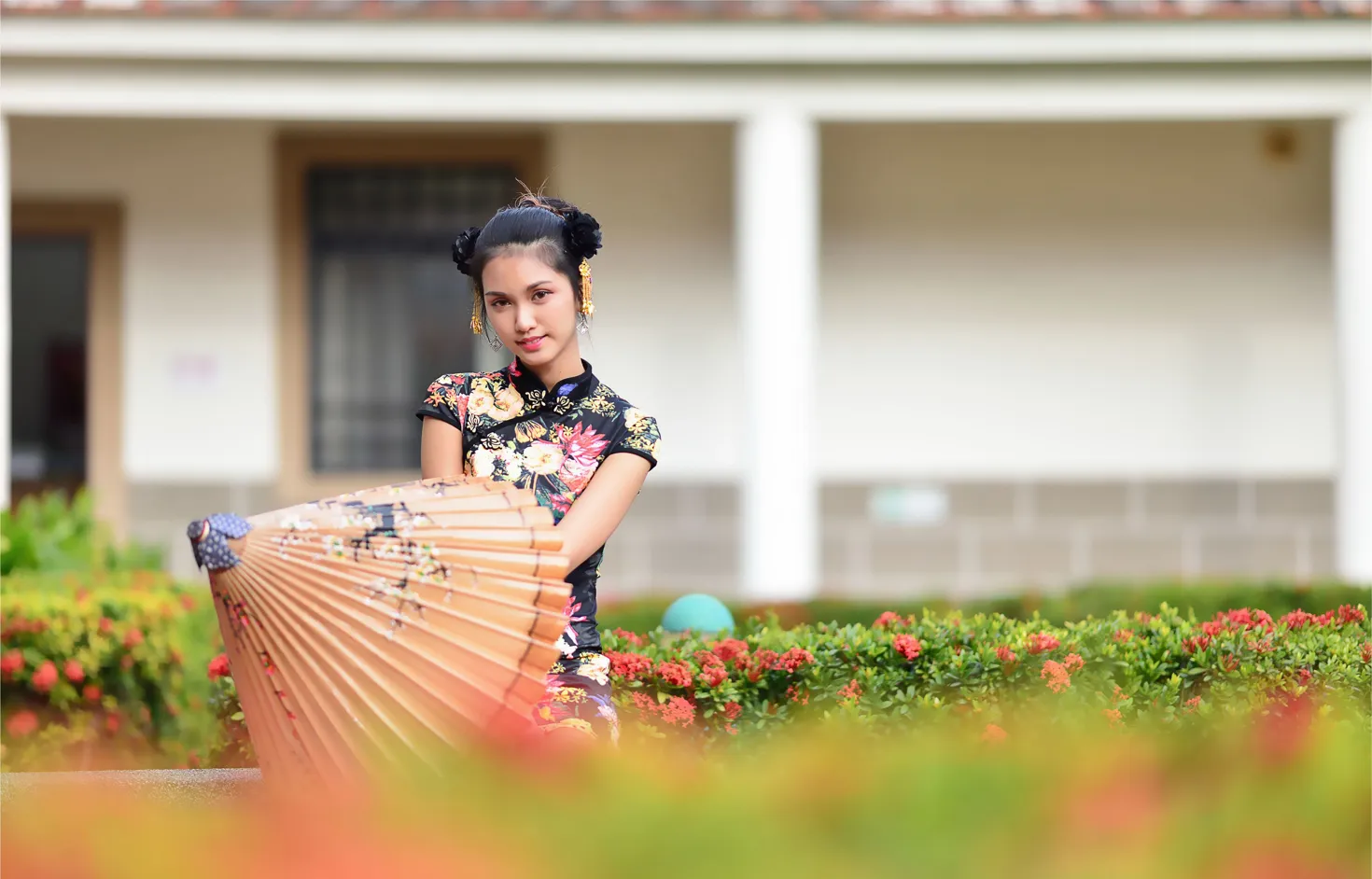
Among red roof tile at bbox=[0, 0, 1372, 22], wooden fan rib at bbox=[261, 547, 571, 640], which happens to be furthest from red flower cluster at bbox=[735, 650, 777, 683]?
red roof tile at bbox=[0, 0, 1372, 22]

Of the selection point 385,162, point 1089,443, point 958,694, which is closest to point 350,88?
point 385,162

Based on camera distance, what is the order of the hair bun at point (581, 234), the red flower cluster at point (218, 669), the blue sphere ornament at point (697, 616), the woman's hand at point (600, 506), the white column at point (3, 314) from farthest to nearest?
1. the white column at point (3, 314)
2. the blue sphere ornament at point (697, 616)
3. the red flower cluster at point (218, 669)
4. the hair bun at point (581, 234)
5. the woman's hand at point (600, 506)

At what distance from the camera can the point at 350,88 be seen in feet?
29.2

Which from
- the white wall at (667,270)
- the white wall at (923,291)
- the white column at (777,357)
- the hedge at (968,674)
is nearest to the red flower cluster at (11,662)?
the hedge at (968,674)

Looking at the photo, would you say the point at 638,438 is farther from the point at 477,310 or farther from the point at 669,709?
the point at 669,709

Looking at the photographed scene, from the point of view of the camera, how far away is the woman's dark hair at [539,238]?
2.96 metres

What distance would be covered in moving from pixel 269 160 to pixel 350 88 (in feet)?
6.25

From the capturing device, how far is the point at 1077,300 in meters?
10.6

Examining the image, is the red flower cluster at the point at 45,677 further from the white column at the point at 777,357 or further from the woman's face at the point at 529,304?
the white column at the point at 777,357

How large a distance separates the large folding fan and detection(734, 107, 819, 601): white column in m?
6.54

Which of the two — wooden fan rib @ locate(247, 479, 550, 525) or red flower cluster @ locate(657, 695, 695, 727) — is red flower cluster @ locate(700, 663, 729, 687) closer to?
red flower cluster @ locate(657, 695, 695, 727)

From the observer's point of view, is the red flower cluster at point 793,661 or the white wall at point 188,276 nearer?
the red flower cluster at point 793,661

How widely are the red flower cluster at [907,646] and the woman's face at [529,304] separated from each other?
56.0 inches

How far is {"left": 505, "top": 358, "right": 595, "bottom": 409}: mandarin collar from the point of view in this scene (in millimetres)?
3031
